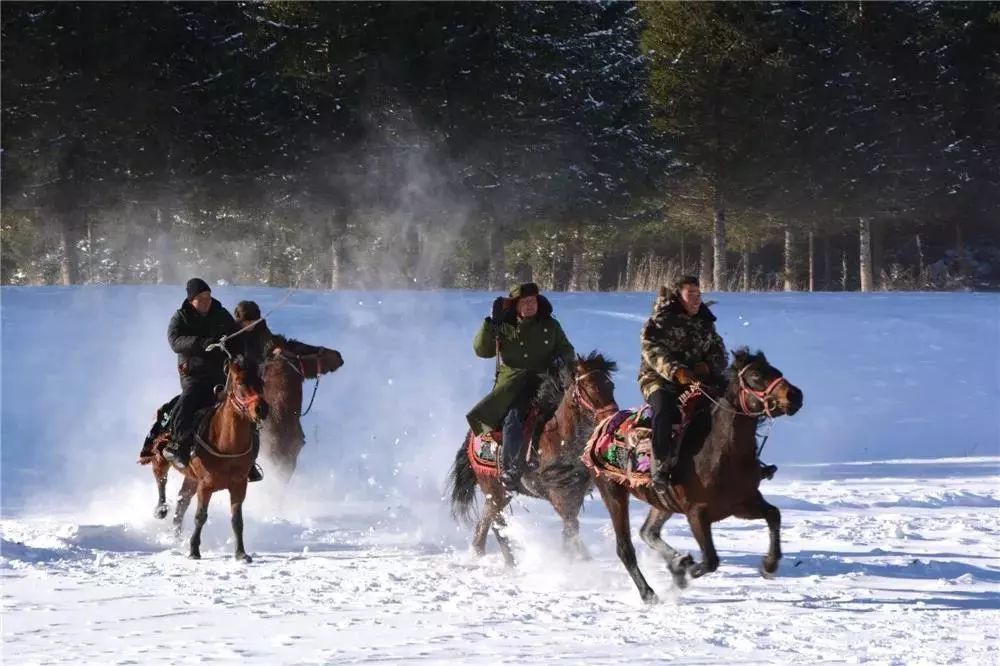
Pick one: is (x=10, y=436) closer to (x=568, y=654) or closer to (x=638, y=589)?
(x=638, y=589)

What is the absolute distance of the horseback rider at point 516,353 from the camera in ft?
38.4

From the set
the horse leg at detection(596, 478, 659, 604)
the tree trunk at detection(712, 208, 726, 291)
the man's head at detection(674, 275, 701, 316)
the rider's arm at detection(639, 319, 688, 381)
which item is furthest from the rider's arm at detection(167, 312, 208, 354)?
the tree trunk at detection(712, 208, 726, 291)

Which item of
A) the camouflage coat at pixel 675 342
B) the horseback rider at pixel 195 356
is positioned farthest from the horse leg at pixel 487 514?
the camouflage coat at pixel 675 342

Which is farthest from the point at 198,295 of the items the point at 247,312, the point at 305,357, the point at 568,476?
the point at 568,476

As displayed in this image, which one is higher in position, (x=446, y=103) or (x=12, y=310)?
(x=446, y=103)

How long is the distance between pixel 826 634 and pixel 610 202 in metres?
26.5

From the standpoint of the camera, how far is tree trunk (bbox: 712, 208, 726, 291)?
3478 cm

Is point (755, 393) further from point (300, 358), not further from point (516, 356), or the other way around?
point (300, 358)

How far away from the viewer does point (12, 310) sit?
28781 mm

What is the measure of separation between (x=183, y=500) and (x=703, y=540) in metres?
6.34

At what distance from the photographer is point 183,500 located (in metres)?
13.6

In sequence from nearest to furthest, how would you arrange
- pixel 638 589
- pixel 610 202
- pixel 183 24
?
pixel 638 589, pixel 183 24, pixel 610 202

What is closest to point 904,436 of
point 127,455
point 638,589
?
point 127,455

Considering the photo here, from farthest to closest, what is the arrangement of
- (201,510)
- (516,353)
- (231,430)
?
1. (201,510)
2. (231,430)
3. (516,353)
